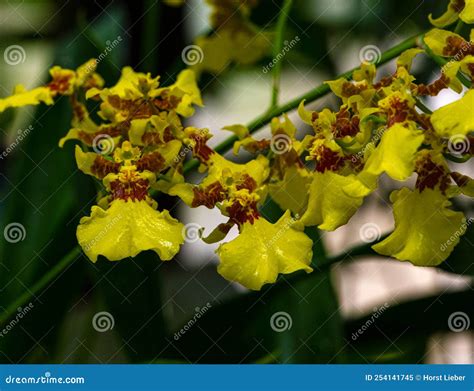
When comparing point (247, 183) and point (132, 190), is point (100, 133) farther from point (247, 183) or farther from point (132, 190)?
point (247, 183)

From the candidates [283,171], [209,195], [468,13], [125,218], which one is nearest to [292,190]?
[283,171]

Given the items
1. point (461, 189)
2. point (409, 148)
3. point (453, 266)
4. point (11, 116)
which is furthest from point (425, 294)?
point (11, 116)

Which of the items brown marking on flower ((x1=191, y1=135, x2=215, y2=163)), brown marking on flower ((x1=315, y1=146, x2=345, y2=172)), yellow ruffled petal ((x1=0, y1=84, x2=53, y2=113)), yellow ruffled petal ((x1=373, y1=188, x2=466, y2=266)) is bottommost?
yellow ruffled petal ((x1=373, y1=188, x2=466, y2=266))

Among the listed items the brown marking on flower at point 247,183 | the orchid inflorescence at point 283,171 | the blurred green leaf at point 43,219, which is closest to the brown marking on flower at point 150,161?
the orchid inflorescence at point 283,171

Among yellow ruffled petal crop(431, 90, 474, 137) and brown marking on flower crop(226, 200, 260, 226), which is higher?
yellow ruffled petal crop(431, 90, 474, 137)

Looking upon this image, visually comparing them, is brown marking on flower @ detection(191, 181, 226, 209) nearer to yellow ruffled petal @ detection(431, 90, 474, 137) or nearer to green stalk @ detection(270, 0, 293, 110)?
green stalk @ detection(270, 0, 293, 110)

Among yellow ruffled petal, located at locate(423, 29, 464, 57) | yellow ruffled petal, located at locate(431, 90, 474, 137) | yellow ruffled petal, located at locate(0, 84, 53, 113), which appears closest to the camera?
yellow ruffled petal, located at locate(431, 90, 474, 137)

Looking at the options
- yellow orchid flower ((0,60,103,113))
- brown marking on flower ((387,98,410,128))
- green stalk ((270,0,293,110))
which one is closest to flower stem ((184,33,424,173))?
green stalk ((270,0,293,110))
